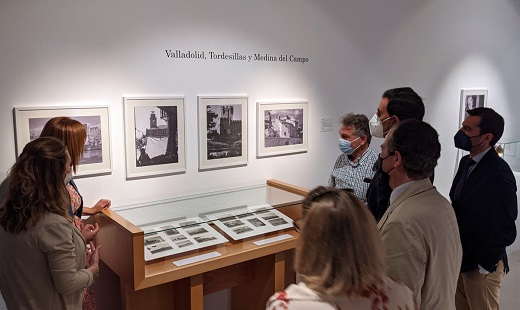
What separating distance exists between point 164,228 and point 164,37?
4.86 ft

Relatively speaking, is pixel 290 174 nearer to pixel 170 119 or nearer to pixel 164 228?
pixel 170 119

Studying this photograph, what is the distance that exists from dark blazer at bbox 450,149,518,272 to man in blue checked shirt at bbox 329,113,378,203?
0.90 metres

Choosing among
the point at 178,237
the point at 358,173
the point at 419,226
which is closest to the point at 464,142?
the point at 358,173

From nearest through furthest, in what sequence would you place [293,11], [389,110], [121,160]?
[389,110]
[121,160]
[293,11]

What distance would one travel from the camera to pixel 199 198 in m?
3.75

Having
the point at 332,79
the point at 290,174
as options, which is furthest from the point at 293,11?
the point at 290,174

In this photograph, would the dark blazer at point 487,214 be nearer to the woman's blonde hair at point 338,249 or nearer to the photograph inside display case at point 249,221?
the photograph inside display case at point 249,221

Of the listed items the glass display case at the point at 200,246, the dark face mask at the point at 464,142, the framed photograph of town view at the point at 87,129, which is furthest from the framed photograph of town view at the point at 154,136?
the dark face mask at the point at 464,142

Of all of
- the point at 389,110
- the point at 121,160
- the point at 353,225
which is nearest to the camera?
the point at 353,225

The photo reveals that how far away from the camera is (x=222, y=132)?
4.03 meters

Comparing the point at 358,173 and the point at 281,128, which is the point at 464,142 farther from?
the point at 281,128

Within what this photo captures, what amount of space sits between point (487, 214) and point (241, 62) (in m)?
2.27

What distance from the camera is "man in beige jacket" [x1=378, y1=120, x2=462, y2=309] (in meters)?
1.95

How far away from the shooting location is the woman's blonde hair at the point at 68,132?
9.52 ft
